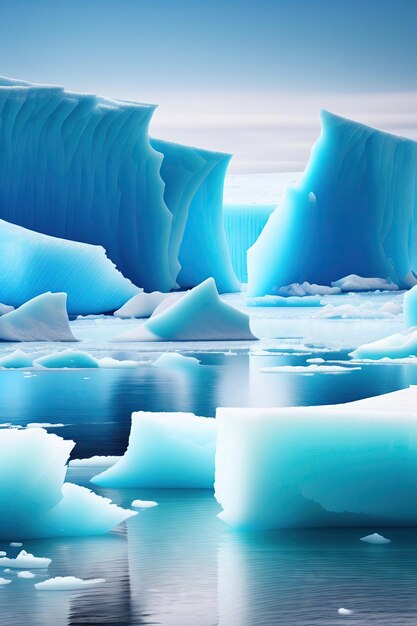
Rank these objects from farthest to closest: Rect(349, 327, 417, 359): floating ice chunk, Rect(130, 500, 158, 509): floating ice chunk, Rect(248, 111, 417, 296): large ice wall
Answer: Rect(248, 111, 417, 296): large ice wall → Rect(349, 327, 417, 359): floating ice chunk → Rect(130, 500, 158, 509): floating ice chunk

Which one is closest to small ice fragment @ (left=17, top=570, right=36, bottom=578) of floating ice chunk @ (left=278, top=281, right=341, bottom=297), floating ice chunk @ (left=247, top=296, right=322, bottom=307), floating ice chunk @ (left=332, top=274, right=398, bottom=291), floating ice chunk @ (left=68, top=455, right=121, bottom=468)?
floating ice chunk @ (left=68, top=455, right=121, bottom=468)

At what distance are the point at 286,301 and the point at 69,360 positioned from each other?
1103cm

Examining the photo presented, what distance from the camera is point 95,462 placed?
414 cm

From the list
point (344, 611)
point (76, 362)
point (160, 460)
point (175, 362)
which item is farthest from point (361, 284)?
point (344, 611)

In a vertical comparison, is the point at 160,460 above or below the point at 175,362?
above

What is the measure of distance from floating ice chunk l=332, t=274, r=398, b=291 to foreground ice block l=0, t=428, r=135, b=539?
58.1ft

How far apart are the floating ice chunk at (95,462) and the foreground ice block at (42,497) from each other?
1.04 m

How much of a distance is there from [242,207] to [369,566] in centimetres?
2607

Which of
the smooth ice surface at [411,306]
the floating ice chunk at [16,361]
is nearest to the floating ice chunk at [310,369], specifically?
the floating ice chunk at [16,361]

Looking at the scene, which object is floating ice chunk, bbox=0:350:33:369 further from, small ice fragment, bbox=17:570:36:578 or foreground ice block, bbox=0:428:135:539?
small ice fragment, bbox=17:570:36:578

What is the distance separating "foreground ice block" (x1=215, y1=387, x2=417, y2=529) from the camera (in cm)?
297

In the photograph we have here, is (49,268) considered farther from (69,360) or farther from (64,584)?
(64,584)

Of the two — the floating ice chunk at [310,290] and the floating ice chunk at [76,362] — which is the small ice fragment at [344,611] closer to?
the floating ice chunk at [76,362]

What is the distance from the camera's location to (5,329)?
36.2 ft
